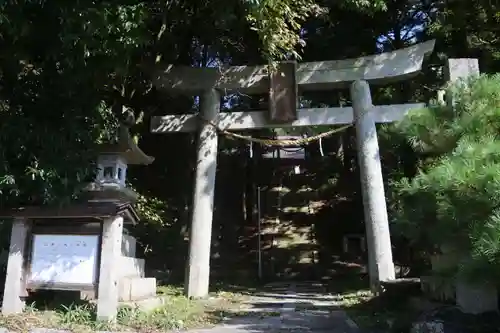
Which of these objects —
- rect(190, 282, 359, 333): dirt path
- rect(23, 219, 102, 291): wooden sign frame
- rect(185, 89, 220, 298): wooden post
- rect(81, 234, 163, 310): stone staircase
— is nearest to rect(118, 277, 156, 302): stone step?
rect(81, 234, 163, 310): stone staircase

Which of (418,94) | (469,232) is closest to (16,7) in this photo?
(469,232)

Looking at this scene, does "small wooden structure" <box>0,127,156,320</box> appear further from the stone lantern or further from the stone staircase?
the stone lantern

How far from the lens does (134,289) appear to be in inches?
299

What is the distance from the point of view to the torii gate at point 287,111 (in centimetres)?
965

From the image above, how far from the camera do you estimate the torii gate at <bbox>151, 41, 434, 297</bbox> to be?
9.65 m

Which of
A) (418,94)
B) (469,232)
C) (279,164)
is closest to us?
(469,232)

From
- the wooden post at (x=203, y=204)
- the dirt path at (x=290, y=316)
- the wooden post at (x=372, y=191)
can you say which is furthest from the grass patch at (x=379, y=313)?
the wooden post at (x=203, y=204)

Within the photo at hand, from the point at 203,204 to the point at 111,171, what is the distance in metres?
2.36

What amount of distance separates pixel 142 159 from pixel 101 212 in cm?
258

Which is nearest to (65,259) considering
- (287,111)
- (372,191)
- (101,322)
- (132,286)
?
(101,322)

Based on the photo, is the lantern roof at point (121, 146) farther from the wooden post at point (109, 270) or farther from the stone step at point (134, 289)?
the stone step at point (134, 289)

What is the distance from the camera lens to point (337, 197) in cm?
1806

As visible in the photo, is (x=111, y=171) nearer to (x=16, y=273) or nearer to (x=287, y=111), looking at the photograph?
(x=16, y=273)

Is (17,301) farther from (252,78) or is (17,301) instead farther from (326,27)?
(326,27)
